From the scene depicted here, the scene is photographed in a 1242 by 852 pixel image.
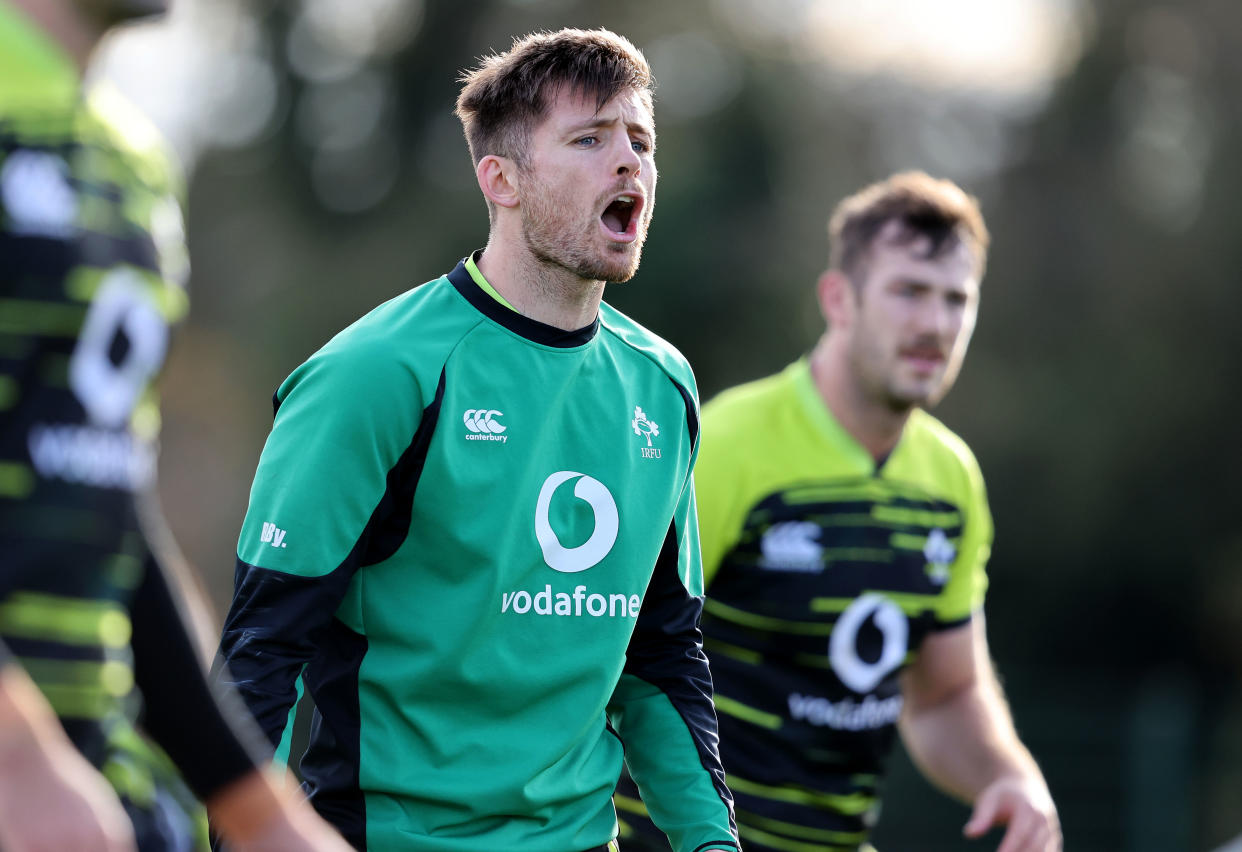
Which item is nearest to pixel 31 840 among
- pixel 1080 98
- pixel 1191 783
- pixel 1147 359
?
pixel 1191 783

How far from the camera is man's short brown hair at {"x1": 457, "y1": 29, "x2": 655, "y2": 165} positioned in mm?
3725

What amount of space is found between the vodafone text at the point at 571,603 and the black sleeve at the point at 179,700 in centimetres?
116

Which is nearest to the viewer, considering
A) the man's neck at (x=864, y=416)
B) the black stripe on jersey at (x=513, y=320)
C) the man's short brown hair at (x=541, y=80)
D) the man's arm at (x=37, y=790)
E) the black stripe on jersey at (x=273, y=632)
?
the man's arm at (x=37, y=790)

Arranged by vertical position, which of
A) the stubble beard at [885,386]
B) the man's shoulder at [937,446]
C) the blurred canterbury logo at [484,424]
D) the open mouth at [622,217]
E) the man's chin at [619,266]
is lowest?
the man's shoulder at [937,446]

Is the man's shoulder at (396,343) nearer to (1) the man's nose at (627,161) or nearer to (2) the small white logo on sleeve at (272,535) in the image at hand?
(2) the small white logo on sleeve at (272,535)

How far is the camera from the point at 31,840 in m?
1.76

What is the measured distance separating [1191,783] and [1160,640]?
5.23m

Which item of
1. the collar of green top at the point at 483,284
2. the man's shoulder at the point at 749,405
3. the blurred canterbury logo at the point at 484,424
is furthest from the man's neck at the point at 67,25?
the man's shoulder at the point at 749,405

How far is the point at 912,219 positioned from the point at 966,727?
176 cm

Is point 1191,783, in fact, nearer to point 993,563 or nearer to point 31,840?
point 993,563

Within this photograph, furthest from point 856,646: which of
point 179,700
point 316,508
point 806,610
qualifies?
point 179,700

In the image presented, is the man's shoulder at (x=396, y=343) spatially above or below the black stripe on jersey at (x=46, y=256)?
below

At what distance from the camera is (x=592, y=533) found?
361 cm

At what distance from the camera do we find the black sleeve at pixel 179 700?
2273 mm
